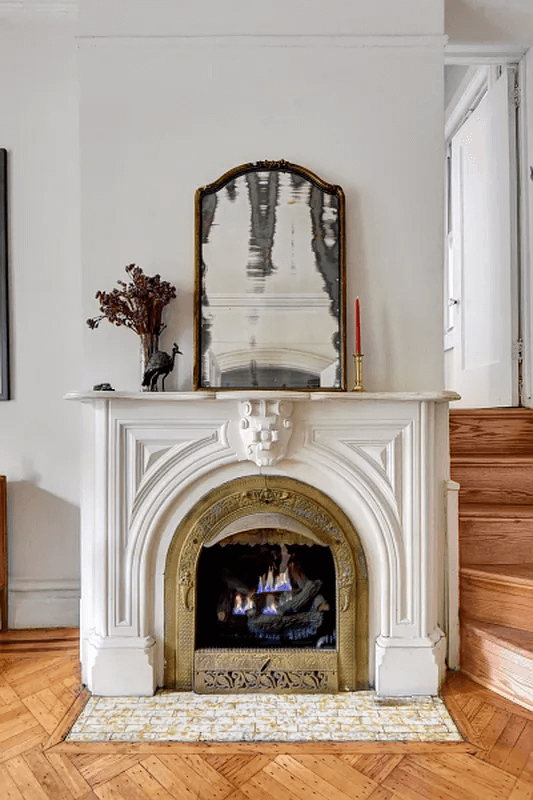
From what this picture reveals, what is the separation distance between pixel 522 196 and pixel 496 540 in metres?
1.82

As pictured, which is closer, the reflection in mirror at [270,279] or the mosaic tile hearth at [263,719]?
the mosaic tile hearth at [263,719]

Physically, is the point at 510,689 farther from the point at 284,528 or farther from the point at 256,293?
the point at 256,293

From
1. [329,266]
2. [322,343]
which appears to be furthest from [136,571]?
[329,266]

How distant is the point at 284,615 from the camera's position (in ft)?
6.74

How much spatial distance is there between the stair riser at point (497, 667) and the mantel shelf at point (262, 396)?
94 cm

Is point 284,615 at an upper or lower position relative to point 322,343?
lower

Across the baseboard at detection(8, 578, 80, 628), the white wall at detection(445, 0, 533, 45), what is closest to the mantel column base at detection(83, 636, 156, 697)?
the baseboard at detection(8, 578, 80, 628)

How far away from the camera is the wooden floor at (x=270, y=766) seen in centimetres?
146

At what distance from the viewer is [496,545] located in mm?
2209

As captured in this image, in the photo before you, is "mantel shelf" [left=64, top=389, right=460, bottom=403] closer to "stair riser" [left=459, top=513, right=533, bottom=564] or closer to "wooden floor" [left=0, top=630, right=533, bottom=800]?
"stair riser" [left=459, top=513, right=533, bottom=564]

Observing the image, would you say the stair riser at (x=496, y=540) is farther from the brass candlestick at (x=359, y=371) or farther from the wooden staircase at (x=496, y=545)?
the brass candlestick at (x=359, y=371)

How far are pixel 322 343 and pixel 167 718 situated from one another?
4.70ft

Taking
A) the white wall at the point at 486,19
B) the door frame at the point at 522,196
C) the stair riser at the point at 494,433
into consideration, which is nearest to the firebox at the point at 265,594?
the stair riser at the point at 494,433

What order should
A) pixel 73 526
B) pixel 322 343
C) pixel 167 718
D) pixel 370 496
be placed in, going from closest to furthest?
pixel 167 718, pixel 370 496, pixel 322 343, pixel 73 526
